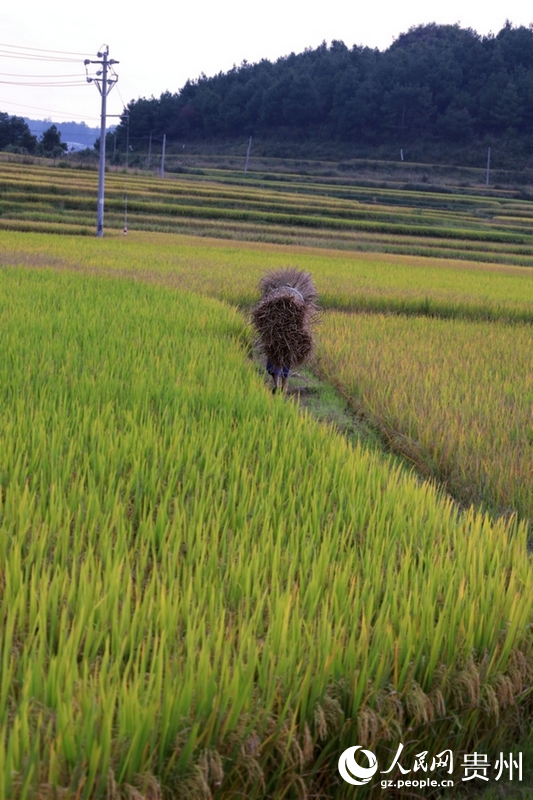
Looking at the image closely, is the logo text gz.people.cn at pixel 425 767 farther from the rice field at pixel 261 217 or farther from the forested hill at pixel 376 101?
the forested hill at pixel 376 101

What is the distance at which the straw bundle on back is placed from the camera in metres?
5.17

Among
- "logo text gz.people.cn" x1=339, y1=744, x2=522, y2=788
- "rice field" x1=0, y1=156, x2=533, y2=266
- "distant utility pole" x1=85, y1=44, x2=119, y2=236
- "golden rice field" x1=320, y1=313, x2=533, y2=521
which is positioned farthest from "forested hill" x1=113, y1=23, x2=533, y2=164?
"logo text gz.people.cn" x1=339, y1=744, x2=522, y2=788

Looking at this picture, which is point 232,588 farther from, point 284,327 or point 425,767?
point 284,327

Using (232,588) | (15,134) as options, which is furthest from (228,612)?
(15,134)

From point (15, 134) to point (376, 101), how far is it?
2539cm

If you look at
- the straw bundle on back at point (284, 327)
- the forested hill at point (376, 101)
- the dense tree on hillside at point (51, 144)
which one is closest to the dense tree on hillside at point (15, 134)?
the dense tree on hillside at point (51, 144)

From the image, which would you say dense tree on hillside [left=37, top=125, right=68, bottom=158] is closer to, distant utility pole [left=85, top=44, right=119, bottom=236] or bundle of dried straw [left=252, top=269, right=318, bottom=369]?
distant utility pole [left=85, top=44, right=119, bottom=236]

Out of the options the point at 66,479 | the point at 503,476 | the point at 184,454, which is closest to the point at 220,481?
the point at 184,454

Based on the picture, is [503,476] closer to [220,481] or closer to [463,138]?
[220,481]

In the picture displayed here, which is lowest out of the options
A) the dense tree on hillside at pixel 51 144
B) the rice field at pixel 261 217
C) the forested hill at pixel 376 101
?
the rice field at pixel 261 217

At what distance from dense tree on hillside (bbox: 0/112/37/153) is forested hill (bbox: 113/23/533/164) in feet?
23.6

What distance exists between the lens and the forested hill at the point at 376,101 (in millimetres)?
52469

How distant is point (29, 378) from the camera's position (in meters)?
3.80

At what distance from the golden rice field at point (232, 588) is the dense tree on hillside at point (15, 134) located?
4711cm
